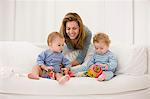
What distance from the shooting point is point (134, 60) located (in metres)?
2.12

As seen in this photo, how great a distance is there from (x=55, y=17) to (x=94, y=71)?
121 centimetres

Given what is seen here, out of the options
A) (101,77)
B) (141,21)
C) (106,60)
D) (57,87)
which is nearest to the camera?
(57,87)

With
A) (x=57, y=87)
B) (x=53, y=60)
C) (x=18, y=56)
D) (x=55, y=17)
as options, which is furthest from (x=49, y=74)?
(x=55, y=17)

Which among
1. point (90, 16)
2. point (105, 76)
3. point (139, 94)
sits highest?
point (90, 16)

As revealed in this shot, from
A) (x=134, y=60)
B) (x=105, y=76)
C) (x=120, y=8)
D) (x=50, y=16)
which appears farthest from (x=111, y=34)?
(x=105, y=76)

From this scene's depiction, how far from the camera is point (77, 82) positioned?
5.76 ft

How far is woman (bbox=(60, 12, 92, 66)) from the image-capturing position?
7.30 feet

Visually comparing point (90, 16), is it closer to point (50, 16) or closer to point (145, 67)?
point (50, 16)

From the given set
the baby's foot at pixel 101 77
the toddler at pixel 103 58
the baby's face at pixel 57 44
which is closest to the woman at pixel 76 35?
the toddler at pixel 103 58

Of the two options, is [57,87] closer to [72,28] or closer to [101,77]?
[101,77]

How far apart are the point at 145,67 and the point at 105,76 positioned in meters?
0.43

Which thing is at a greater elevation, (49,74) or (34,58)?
(34,58)

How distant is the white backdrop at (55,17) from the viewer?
3.02 meters

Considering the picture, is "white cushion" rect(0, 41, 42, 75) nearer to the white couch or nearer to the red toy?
the white couch
